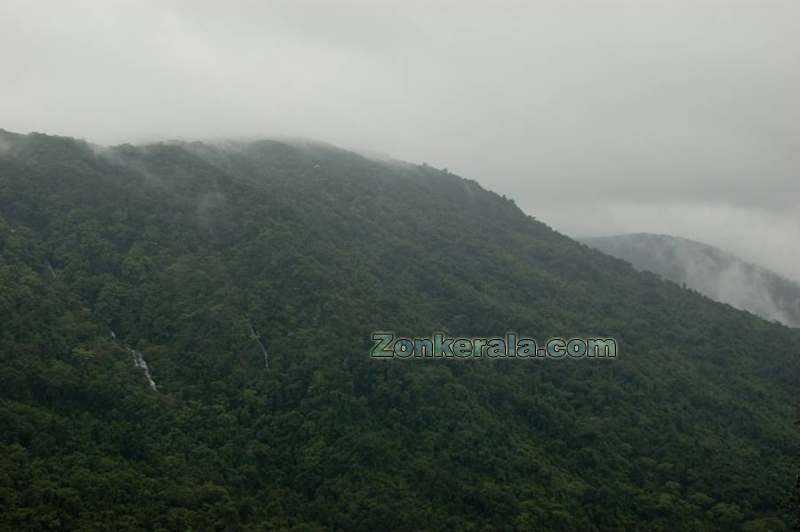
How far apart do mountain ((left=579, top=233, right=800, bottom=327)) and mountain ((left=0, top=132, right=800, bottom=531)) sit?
66.2 meters

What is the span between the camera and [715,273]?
602 ft

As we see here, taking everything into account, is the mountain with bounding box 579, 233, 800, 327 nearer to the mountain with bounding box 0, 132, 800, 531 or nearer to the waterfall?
the mountain with bounding box 0, 132, 800, 531

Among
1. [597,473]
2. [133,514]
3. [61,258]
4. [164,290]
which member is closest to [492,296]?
[597,473]

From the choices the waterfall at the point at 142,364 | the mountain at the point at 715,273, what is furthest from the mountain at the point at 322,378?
the mountain at the point at 715,273

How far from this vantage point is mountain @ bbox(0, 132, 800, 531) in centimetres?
6312

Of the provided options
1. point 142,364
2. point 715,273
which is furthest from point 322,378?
point 715,273

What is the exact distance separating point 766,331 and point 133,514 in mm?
80208

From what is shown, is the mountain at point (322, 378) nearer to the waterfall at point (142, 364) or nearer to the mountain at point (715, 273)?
the waterfall at point (142, 364)

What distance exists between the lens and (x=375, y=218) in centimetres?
11450

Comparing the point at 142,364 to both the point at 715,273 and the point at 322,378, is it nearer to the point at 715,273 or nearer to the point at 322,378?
the point at 322,378

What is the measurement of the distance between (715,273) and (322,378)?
13182cm

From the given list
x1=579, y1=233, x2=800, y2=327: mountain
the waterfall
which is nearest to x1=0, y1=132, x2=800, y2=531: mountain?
the waterfall

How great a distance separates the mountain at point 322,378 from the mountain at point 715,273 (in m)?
66.2

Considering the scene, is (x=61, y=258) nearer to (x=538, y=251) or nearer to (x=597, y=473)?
(x=597, y=473)
